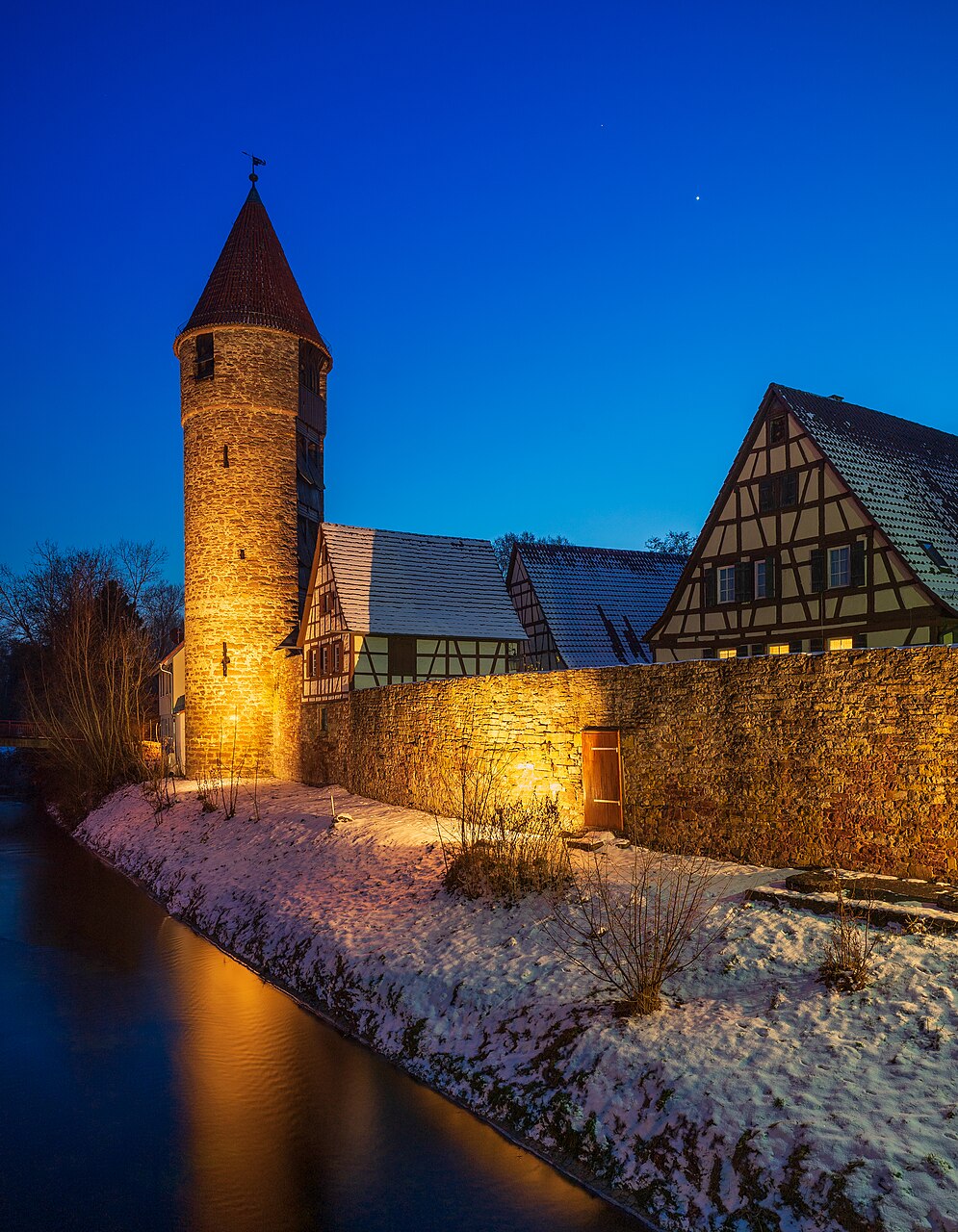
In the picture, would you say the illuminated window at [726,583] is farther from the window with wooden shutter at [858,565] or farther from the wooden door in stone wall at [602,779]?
the wooden door in stone wall at [602,779]

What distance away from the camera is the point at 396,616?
24.0 meters

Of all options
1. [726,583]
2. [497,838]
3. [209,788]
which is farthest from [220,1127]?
[209,788]

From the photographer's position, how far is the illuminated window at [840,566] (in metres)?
18.2

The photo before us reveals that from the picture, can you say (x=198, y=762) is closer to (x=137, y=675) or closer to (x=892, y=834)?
(x=137, y=675)

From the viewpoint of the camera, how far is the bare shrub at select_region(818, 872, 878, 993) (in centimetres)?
715

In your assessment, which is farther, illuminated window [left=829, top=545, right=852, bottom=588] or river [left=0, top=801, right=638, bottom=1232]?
illuminated window [left=829, top=545, right=852, bottom=588]

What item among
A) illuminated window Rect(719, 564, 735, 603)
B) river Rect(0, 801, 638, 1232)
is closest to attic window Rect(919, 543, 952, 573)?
illuminated window Rect(719, 564, 735, 603)

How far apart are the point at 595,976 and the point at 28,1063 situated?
18.8 feet

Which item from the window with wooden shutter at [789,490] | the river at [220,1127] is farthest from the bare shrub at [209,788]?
the window with wooden shutter at [789,490]

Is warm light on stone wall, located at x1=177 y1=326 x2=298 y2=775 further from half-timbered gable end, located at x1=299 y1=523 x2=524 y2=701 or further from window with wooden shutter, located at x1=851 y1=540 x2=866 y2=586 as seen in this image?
window with wooden shutter, located at x1=851 y1=540 x2=866 y2=586

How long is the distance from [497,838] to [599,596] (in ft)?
57.8

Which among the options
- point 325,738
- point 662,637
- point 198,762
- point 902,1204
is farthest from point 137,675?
point 902,1204

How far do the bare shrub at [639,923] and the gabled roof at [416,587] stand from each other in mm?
13093

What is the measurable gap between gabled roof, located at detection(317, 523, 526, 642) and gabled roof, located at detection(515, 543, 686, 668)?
7.77 feet
